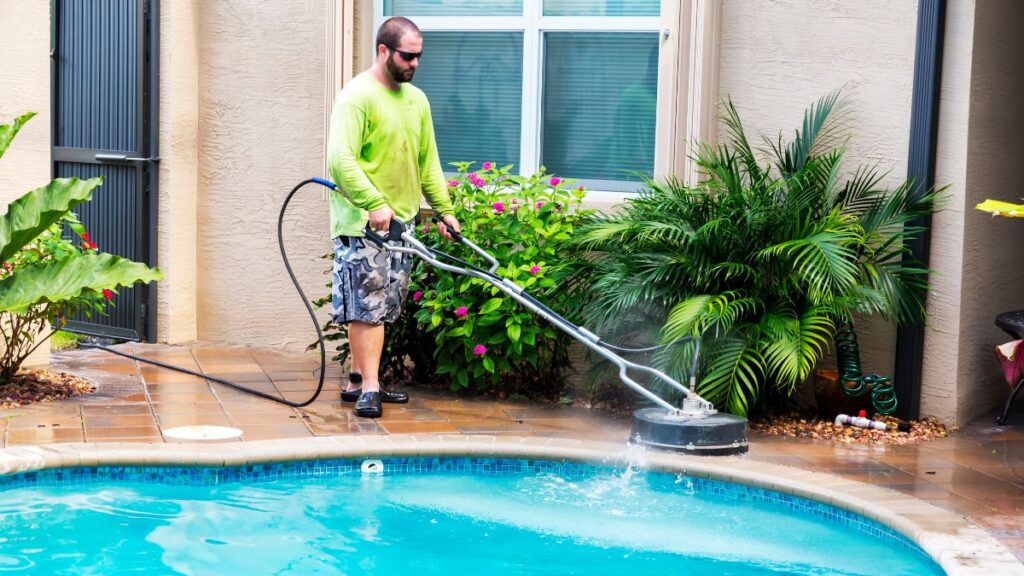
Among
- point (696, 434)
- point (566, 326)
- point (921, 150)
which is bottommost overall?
point (696, 434)

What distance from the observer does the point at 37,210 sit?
232 inches

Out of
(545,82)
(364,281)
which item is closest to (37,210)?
(364,281)

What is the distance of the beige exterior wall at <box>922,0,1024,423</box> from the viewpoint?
19.0 feet

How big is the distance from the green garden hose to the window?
4.34ft

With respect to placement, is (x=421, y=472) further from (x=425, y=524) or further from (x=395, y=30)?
(x=395, y=30)

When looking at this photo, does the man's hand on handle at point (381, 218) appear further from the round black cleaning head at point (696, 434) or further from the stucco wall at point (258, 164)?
the stucco wall at point (258, 164)

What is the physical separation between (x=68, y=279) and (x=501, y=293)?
1895mm

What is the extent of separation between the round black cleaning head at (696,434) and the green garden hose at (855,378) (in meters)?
0.79

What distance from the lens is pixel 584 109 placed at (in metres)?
6.85

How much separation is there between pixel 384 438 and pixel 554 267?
120 centimetres

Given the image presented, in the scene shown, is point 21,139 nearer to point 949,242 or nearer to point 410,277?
point 410,277

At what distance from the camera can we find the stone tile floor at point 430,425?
5.05 meters

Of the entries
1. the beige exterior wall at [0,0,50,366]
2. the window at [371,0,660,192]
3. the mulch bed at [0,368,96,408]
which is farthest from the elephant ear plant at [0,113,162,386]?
the window at [371,0,660,192]

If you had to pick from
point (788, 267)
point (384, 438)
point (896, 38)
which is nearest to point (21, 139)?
point (384, 438)
